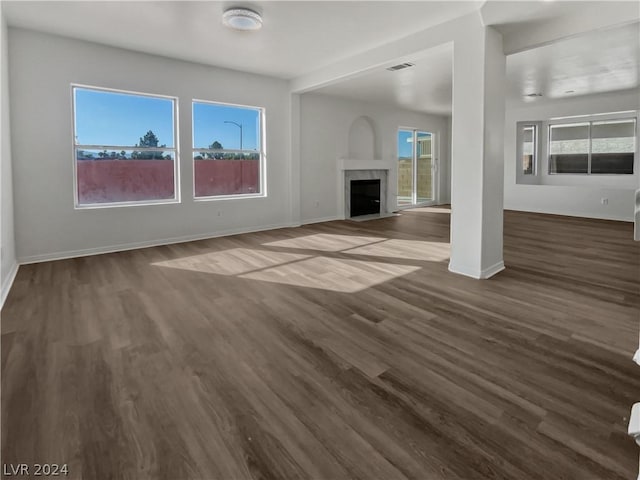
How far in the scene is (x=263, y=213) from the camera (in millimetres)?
6910

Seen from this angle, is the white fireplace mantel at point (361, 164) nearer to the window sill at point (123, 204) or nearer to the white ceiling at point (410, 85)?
the white ceiling at point (410, 85)

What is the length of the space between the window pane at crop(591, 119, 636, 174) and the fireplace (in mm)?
4962

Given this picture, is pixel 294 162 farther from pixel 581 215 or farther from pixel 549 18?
pixel 581 215

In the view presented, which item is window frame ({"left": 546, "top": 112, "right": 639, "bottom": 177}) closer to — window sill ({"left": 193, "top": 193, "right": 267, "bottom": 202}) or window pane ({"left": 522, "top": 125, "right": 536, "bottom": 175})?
window pane ({"left": 522, "top": 125, "right": 536, "bottom": 175})

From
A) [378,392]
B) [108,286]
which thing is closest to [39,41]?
[108,286]

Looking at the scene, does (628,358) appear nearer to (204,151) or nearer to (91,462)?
(91,462)

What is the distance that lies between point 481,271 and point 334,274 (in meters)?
1.50

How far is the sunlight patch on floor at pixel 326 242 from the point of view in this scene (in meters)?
5.46

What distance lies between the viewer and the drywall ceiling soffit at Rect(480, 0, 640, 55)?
3.25 m

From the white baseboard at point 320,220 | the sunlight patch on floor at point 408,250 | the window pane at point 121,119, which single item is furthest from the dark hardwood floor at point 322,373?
the white baseboard at point 320,220

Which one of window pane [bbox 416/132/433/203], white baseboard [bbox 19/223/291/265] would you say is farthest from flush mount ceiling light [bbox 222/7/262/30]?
window pane [bbox 416/132/433/203]

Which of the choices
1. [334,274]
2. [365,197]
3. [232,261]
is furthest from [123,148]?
[365,197]

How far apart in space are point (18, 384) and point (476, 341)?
103 inches

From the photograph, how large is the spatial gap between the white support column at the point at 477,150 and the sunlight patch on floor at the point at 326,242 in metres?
1.80
